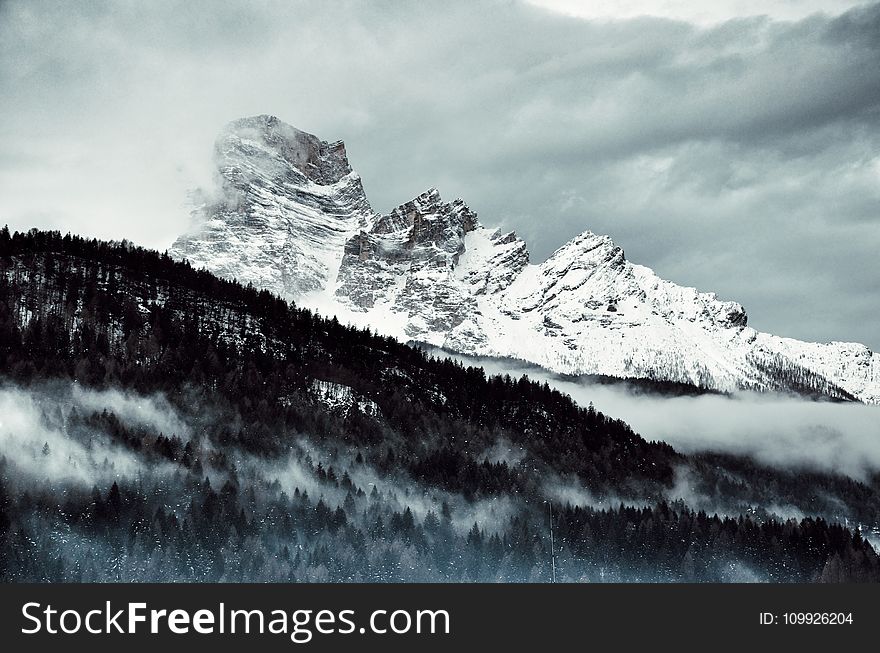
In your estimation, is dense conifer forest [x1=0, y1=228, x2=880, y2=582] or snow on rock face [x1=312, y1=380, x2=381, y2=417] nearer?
dense conifer forest [x1=0, y1=228, x2=880, y2=582]

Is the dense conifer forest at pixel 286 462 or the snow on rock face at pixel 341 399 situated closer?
the dense conifer forest at pixel 286 462

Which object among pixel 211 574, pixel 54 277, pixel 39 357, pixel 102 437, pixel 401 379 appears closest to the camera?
pixel 211 574

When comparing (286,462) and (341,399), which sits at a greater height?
(341,399)

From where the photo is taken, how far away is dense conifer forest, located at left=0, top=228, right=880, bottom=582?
113 m

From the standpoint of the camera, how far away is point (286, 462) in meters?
137

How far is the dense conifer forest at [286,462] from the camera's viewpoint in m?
113

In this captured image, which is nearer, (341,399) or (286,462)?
(286,462)
